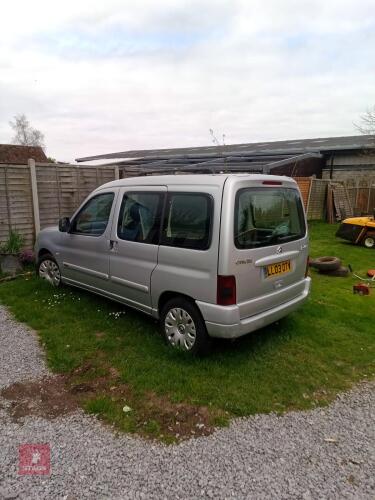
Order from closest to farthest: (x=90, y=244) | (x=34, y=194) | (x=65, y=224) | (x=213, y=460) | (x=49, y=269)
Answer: (x=213, y=460), (x=90, y=244), (x=65, y=224), (x=49, y=269), (x=34, y=194)

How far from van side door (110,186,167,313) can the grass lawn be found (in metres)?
0.51

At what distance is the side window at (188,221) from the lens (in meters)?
3.44

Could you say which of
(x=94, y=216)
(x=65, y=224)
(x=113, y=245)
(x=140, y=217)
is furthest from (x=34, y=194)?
(x=140, y=217)

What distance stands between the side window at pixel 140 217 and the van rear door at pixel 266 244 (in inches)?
39.0

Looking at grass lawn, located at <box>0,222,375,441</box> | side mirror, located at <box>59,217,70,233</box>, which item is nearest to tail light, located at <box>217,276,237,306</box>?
grass lawn, located at <box>0,222,375,441</box>

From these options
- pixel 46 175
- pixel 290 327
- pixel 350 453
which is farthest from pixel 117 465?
pixel 46 175

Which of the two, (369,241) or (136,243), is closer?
(136,243)

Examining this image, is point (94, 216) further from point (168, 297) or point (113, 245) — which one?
point (168, 297)

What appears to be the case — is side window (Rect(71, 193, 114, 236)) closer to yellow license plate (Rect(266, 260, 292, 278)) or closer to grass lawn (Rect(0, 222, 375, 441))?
grass lawn (Rect(0, 222, 375, 441))

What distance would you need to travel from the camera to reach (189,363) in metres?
3.63

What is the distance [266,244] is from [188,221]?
83cm

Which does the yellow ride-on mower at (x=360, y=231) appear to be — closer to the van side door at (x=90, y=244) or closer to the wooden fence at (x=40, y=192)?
the wooden fence at (x=40, y=192)

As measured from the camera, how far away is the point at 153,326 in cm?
459

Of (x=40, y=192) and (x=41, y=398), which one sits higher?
(x=40, y=192)
